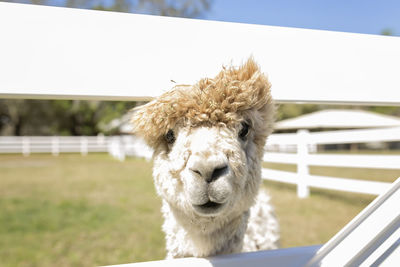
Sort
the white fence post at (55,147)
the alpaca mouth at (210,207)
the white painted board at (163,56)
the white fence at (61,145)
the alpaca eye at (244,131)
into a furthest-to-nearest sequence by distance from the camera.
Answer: the white fence post at (55,147) → the white fence at (61,145) → the alpaca eye at (244,131) → the alpaca mouth at (210,207) → the white painted board at (163,56)

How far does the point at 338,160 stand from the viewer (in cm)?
654

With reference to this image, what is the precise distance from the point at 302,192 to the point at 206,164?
7.56 metres

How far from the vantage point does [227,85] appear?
129 cm

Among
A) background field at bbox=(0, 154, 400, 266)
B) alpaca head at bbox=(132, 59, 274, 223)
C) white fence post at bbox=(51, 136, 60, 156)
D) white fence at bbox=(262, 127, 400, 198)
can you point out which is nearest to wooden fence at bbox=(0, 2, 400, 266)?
alpaca head at bbox=(132, 59, 274, 223)

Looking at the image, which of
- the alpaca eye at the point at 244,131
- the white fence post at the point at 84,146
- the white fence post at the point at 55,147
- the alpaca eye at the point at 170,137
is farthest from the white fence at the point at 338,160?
the white fence post at the point at 55,147

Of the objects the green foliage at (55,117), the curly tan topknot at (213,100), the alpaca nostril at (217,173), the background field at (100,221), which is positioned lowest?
the background field at (100,221)

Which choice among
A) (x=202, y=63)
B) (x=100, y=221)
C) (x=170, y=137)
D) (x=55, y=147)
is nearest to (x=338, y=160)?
(x=100, y=221)

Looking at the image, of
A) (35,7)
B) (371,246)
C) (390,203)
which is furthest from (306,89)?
(35,7)

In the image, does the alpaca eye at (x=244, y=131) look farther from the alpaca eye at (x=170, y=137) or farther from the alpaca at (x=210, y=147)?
the alpaca eye at (x=170, y=137)

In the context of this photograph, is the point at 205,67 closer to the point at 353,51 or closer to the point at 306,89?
the point at 306,89

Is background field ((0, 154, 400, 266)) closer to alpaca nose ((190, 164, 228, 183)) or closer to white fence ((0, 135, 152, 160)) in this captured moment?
alpaca nose ((190, 164, 228, 183))

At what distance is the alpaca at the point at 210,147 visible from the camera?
1205mm

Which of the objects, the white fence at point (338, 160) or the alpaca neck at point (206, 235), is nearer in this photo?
the alpaca neck at point (206, 235)

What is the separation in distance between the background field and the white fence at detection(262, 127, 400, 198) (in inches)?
22.1
